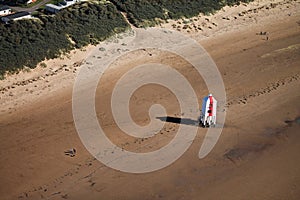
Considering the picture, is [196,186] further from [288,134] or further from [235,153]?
[288,134]

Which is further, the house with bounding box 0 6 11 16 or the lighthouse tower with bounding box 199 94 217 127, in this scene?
the house with bounding box 0 6 11 16

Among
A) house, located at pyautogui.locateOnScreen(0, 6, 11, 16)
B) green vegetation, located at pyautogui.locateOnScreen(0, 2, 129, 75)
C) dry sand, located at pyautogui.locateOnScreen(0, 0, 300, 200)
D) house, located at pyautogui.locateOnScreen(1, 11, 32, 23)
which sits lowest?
dry sand, located at pyautogui.locateOnScreen(0, 0, 300, 200)

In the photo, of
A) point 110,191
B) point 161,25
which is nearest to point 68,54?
point 161,25

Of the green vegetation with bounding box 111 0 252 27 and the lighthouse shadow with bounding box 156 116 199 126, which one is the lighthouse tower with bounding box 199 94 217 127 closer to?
the lighthouse shadow with bounding box 156 116 199 126

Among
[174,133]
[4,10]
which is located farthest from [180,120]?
[4,10]

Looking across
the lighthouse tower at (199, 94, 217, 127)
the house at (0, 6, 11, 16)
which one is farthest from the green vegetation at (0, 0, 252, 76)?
the lighthouse tower at (199, 94, 217, 127)

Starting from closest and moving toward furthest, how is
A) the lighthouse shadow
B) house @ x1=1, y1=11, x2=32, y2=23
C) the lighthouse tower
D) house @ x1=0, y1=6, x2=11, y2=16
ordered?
the lighthouse tower < the lighthouse shadow < house @ x1=1, y1=11, x2=32, y2=23 < house @ x1=0, y1=6, x2=11, y2=16
